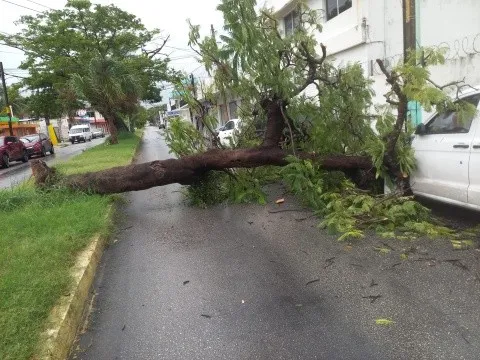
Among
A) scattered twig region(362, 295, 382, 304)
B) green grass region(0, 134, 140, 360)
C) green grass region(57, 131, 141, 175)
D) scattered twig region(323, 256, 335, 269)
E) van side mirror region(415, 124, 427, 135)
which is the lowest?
scattered twig region(323, 256, 335, 269)

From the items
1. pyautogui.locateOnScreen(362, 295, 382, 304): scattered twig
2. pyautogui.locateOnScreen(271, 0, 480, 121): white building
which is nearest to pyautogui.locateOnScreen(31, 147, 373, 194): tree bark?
pyautogui.locateOnScreen(362, 295, 382, 304): scattered twig

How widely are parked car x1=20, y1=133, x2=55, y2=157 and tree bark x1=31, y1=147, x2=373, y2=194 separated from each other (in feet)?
67.4

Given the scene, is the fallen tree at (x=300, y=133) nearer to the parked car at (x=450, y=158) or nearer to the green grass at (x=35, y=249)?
the parked car at (x=450, y=158)

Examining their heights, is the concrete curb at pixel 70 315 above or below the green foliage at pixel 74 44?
below

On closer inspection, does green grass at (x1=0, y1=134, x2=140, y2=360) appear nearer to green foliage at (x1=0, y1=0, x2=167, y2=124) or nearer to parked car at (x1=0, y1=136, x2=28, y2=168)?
parked car at (x1=0, y1=136, x2=28, y2=168)

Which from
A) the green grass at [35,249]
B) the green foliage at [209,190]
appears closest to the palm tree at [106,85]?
the green grass at [35,249]

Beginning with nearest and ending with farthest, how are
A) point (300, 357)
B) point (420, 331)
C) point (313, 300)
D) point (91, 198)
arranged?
point (300, 357) → point (420, 331) → point (313, 300) → point (91, 198)

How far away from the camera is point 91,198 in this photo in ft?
26.3

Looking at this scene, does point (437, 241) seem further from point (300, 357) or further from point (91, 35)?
point (91, 35)

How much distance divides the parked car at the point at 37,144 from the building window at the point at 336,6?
19892mm

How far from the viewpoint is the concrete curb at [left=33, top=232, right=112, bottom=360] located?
10.5 feet

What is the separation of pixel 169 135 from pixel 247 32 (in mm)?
2729

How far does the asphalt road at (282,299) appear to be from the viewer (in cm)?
321

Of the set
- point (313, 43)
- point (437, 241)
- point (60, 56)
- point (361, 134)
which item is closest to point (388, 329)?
point (437, 241)
